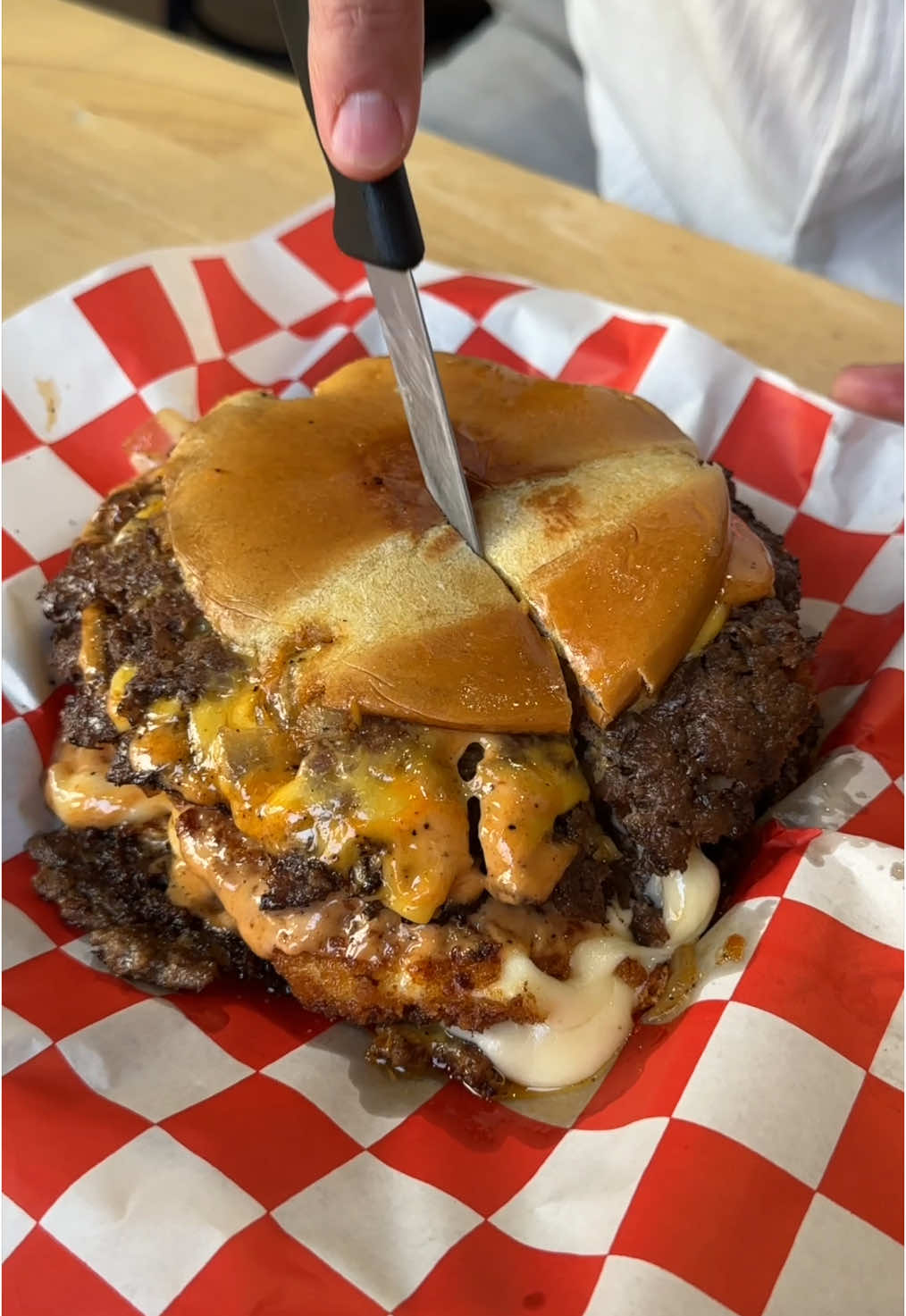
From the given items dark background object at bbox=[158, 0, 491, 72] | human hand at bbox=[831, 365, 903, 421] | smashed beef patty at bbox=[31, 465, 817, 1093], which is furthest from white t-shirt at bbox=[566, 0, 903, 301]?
dark background object at bbox=[158, 0, 491, 72]

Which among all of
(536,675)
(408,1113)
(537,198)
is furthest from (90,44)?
(408,1113)

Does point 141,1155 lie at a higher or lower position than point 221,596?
lower

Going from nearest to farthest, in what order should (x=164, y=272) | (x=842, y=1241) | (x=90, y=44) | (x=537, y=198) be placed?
(x=842, y=1241), (x=164, y=272), (x=537, y=198), (x=90, y=44)

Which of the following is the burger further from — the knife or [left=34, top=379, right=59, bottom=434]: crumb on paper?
[left=34, top=379, right=59, bottom=434]: crumb on paper

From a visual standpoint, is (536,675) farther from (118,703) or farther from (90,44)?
(90,44)

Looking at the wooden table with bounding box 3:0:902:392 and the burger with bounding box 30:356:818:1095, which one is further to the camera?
the wooden table with bounding box 3:0:902:392

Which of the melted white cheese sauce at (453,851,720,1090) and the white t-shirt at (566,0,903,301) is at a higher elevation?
the white t-shirt at (566,0,903,301)

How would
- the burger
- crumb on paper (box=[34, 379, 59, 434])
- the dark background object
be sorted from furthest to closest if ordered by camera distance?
the dark background object, crumb on paper (box=[34, 379, 59, 434]), the burger

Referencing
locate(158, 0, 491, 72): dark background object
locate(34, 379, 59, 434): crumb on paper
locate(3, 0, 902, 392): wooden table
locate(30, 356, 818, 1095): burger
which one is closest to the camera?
locate(30, 356, 818, 1095): burger
